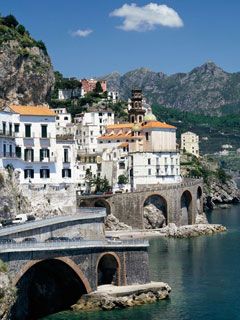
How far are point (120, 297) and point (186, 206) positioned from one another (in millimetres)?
67897

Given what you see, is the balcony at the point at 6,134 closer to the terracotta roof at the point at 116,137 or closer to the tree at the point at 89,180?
the tree at the point at 89,180

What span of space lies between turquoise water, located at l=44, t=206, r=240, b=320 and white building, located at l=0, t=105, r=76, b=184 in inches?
691

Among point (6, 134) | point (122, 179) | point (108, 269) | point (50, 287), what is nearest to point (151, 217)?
point (122, 179)

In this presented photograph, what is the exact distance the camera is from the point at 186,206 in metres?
131

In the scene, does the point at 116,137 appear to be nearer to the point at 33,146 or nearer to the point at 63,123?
the point at 63,123

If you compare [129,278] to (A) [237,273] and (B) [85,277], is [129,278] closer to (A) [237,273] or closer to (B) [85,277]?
(B) [85,277]

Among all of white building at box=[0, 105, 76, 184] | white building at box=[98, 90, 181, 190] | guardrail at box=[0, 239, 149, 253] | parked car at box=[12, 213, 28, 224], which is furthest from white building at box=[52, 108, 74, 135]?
guardrail at box=[0, 239, 149, 253]

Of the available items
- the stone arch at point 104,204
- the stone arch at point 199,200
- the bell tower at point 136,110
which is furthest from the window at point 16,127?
the bell tower at point 136,110

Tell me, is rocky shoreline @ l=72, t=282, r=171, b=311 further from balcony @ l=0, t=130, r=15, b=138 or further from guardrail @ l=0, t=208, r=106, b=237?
balcony @ l=0, t=130, r=15, b=138

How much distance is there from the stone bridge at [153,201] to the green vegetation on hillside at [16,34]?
2682cm

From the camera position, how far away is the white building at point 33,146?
8419cm

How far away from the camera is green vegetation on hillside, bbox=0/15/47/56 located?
112562mm

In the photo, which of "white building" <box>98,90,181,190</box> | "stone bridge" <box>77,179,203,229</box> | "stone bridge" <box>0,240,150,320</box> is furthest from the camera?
"white building" <box>98,90,181,190</box>

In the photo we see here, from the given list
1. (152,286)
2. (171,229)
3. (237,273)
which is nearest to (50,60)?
(171,229)
